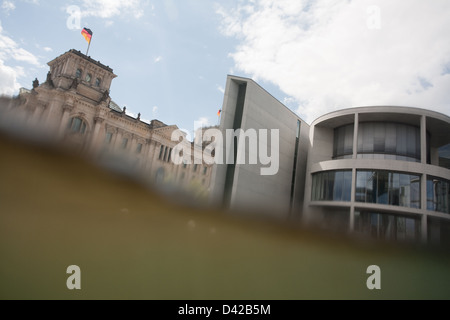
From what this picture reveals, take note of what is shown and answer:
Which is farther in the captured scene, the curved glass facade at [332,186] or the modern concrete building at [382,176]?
the curved glass facade at [332,186]

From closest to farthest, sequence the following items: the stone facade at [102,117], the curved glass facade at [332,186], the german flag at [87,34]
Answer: the curved glass facade at [332,186], the german flag at [87,34], the stone facade at [102,117]

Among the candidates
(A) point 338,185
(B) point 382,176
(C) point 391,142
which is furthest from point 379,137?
(A) point 338,185

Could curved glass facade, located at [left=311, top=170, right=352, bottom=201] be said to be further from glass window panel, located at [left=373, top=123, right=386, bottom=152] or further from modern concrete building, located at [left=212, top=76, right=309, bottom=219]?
glass window panel, located at [left=373, top=123, right=386, bottom=152]

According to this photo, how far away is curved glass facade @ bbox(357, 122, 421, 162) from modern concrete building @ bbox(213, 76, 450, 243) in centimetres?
10

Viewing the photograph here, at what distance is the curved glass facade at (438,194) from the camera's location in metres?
25.7

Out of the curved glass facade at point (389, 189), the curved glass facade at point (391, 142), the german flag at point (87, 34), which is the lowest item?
the curved glass facade at point (389, 189)

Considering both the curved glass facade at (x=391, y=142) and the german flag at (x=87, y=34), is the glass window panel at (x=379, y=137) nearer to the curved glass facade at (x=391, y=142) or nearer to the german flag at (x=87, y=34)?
the curved glass facade at (x=391, y=142)

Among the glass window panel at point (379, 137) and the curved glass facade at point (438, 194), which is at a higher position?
the glass window panel at point (379, 137)

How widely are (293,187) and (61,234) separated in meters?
29.2

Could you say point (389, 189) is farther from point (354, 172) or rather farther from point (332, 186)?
point (332, 186)

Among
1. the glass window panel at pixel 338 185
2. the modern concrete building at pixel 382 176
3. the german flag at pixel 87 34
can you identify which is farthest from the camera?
the german flag at pixel 87 34

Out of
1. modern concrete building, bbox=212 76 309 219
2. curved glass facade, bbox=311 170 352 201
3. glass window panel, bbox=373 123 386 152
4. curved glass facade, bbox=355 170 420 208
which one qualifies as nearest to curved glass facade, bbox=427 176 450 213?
curved glass facade, bbox=355 170 420 208

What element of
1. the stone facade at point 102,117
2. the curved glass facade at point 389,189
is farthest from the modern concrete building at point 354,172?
the stone facade at point 102,117
